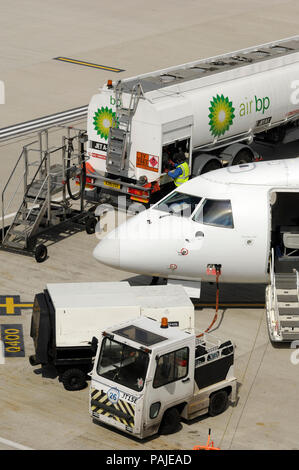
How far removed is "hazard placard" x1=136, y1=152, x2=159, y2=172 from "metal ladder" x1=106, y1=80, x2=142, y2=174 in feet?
1.48

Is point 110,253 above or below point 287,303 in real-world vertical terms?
above

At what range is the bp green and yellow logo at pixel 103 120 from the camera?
3253 centimetres

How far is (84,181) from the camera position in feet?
107

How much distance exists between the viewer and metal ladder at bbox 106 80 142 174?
3172cm

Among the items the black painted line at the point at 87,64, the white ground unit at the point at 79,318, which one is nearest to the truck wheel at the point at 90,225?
the white ground unit at the point at 79,318

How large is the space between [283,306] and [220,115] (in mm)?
10518

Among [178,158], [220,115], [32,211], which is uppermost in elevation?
[220,115]

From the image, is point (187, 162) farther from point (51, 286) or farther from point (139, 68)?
point (139, 68)

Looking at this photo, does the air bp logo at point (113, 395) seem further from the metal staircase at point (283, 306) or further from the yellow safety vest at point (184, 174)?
the yellow safety vest at point (184, 174)

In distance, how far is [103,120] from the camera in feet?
108

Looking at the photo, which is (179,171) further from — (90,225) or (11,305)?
(11,305)

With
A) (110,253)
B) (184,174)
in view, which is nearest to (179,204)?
(110,253)

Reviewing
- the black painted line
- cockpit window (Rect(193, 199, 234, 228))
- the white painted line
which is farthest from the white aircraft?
the black painted line

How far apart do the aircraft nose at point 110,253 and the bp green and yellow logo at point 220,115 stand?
9199 millimetres
